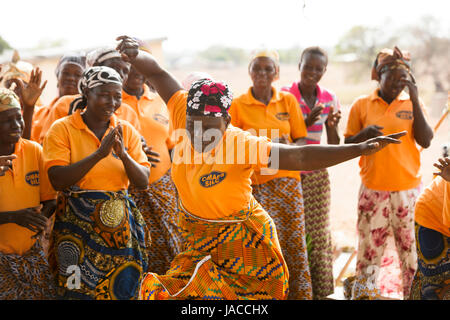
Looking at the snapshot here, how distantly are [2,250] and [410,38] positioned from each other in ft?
95.5

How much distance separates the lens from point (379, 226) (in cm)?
464

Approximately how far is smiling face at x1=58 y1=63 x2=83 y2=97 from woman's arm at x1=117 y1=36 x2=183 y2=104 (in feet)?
5.58

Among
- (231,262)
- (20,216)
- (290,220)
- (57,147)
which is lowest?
(231,262)

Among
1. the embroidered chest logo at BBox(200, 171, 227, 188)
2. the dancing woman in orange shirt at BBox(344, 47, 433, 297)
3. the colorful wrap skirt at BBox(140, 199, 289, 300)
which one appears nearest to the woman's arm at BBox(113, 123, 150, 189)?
the colorful wrap skirt at BBox(140, 199, 289, 300)

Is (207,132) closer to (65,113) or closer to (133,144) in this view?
(133,144)

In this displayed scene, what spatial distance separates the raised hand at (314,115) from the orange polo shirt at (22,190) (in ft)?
7.81

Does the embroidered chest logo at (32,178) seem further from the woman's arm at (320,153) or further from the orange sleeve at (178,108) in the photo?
the woman's arm at (320,153)

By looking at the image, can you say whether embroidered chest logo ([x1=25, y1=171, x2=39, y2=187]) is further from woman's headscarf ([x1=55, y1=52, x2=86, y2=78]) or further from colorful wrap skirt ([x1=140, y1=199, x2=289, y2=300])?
woman's headscarf ([x1=55, y1=52, x2=86, y2=78])

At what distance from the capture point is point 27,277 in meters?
3.40

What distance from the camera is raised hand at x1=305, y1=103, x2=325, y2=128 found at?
4.63 m

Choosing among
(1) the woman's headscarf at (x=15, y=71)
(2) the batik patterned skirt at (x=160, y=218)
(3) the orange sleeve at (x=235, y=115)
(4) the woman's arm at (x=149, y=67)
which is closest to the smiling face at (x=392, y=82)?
(3) the orange sleeve at (x=235, y=115)

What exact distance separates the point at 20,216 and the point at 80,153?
1.87 feet

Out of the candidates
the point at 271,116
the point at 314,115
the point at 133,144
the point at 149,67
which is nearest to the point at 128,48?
the point at 149,67

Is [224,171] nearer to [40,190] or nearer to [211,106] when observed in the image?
[211,106]
